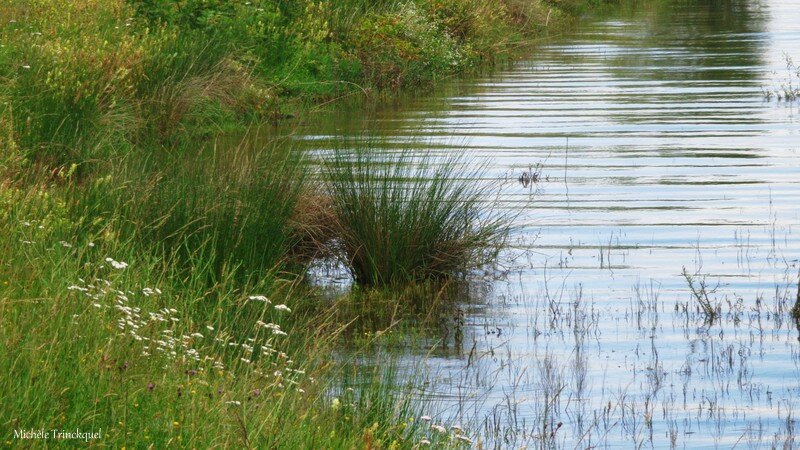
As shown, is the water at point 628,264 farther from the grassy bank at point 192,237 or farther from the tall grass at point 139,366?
the tall grass at point 139,366

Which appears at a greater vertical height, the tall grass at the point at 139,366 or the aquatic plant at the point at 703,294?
the tall grass at the point at 139,366

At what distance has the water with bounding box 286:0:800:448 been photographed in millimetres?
6668

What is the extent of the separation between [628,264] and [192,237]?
338 centimetres

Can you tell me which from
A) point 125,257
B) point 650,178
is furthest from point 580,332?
point 650,178

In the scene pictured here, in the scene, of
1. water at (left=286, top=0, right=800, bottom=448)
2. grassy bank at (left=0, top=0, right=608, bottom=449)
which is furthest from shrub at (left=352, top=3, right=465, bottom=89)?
grassy bank at (left=0, top=0, right=608, bottom=449)

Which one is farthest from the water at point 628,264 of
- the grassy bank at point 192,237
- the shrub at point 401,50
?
the shrub at point 401,50

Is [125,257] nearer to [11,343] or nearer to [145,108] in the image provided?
[11,343]

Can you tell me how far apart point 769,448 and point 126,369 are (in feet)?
9.85

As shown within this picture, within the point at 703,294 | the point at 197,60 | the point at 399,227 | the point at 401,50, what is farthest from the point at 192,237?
the point at 401,50

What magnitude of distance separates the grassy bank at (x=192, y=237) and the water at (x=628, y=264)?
0.58 metres

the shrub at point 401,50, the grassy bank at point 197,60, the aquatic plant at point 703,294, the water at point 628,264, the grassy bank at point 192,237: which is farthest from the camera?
the shrub at point 401,50

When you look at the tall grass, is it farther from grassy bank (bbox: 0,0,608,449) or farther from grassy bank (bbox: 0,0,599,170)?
grassy bank (bbox: 0,0,599,170)

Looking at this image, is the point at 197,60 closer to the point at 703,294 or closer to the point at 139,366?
the point at 703,294

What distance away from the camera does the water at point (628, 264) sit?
21.9 ft
